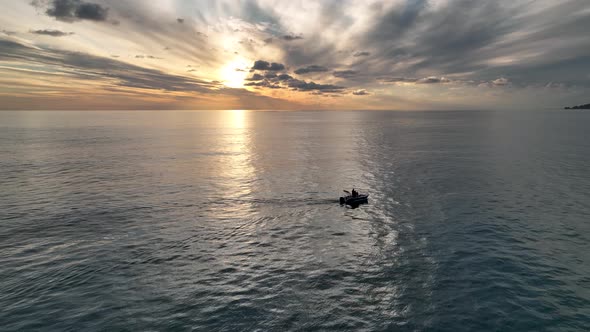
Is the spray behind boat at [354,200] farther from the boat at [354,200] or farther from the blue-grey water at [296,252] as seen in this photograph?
the blue-grey water at [296,252]

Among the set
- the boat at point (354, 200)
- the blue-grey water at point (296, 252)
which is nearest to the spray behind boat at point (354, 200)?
the boat at point (354, 200)

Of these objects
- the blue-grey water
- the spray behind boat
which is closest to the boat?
the spray behind boat

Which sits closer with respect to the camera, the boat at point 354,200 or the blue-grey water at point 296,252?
the blue-grey water at point 296,252

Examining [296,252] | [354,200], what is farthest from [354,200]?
[296,252]

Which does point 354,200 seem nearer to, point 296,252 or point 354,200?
point 354,200

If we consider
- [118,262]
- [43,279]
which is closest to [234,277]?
[118,262]

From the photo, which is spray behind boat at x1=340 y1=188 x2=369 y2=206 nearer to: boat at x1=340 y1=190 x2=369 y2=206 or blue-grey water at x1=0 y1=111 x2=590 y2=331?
boat at x1=340 y1=190 x2=369 y2=206

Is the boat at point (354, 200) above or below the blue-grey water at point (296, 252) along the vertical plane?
above

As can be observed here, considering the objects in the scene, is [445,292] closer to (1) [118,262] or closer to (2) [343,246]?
(2) [343,246]
